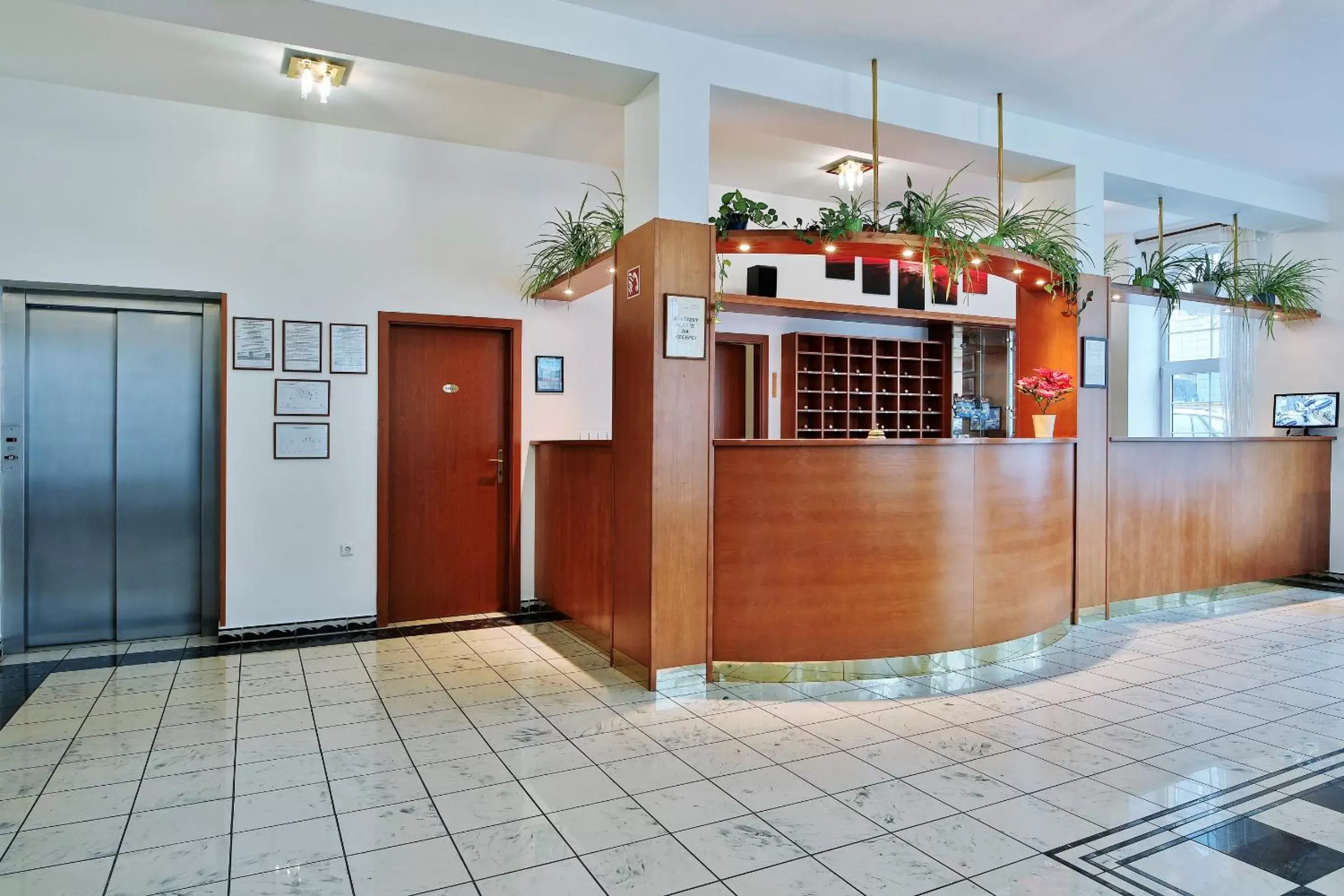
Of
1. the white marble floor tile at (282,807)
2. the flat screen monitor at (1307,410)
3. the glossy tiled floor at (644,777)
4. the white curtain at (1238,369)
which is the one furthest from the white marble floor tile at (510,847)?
the white curtain at (1238,369)

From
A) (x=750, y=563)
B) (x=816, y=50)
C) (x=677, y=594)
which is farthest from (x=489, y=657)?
(x=816, y=50)

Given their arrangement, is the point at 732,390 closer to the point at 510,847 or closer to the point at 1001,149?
the point at 1001,149

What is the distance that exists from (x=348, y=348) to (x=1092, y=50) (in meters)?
4.61

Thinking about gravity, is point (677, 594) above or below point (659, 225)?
below

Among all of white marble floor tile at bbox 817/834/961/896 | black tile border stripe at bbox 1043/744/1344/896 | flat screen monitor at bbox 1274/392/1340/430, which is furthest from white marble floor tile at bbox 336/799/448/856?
flat screen monitor at bbox 1274/392/1340/430

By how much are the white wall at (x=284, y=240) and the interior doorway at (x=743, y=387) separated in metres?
1.82

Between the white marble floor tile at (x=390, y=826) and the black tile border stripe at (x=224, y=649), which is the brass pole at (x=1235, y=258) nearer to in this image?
the black tile border stripe at (x=224, y=649)

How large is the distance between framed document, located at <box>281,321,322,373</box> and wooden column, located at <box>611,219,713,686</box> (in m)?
2.27

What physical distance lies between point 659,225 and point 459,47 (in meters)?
1.20

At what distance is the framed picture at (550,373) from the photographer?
5.93 metres

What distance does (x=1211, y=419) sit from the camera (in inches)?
332

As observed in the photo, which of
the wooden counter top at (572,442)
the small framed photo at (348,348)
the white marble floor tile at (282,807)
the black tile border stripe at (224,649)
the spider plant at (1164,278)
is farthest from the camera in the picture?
the spider plant at (1164,278)

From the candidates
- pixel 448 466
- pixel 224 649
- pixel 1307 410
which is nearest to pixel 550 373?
pixel 448 466

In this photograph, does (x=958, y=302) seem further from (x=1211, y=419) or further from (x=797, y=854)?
(x=797, y=854)
